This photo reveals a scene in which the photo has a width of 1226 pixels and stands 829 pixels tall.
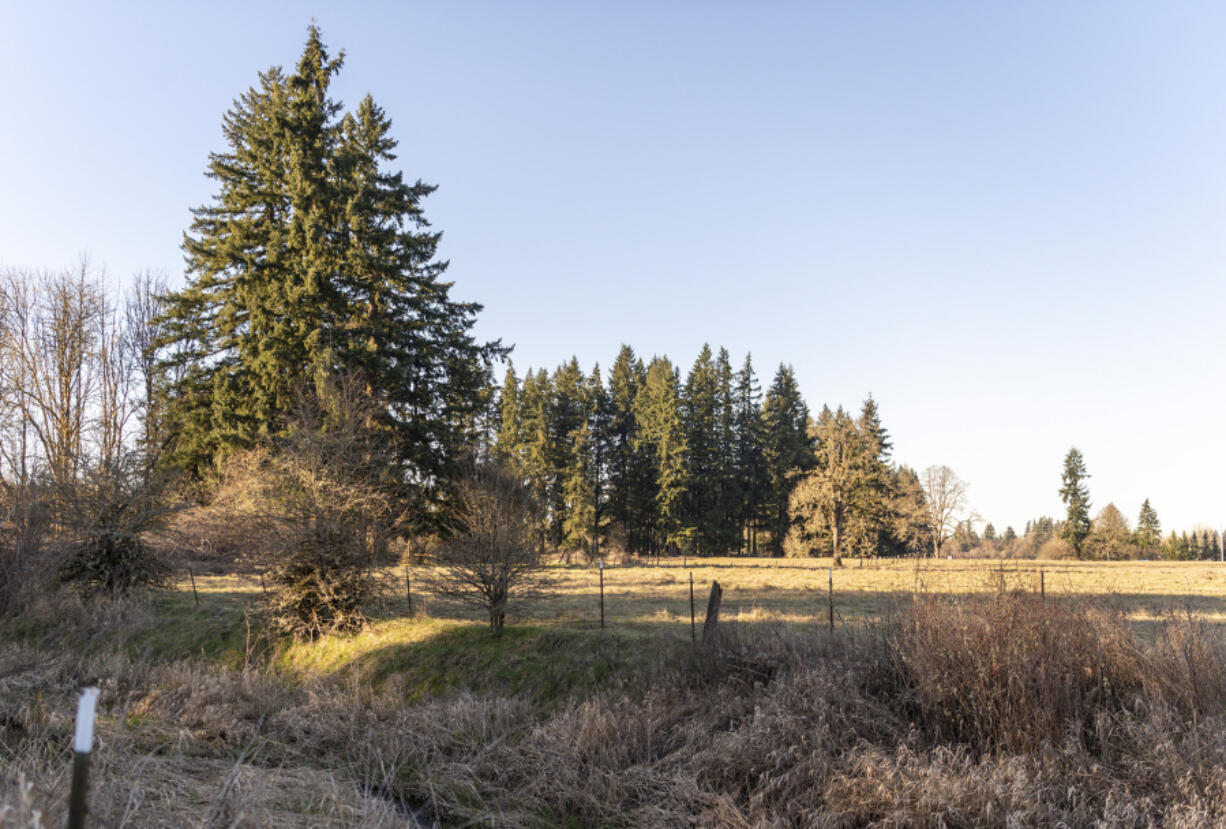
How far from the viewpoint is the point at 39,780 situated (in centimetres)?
456

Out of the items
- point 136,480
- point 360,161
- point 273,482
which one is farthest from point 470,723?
point 360,161

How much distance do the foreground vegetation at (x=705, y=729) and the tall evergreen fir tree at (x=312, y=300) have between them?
513 inches

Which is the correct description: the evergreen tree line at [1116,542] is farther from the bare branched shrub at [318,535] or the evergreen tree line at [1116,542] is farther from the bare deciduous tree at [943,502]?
the bare branched shrub at [318,535]

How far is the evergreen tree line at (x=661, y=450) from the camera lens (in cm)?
4912

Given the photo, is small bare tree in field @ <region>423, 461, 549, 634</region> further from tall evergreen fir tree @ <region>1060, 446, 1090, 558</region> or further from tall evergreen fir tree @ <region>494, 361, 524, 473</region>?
tall evergreen fir tree @ <region>1060, 446, 1090, 558</region>

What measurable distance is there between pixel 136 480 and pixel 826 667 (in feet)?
62.2

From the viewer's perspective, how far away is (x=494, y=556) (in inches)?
534

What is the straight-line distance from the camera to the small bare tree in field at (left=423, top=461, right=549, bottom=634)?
1356cm

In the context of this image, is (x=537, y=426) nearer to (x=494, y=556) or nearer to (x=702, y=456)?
(x=702, y=456)

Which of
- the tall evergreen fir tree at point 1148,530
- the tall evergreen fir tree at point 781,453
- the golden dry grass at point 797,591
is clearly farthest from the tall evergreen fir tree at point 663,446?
the tall evergreen fir tree at point 1148,530

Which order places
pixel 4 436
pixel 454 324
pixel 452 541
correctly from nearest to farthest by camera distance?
Result: 1. pixel 452 541
2. pixel 4 436
3. pixel 454 324

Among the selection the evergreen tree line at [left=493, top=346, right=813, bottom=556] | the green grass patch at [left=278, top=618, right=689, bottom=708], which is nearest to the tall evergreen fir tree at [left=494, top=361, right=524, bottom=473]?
the evergreen tree line at [left=493, top=346, right=813, bottom=556]

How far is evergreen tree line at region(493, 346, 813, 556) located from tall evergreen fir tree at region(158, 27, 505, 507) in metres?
20.0

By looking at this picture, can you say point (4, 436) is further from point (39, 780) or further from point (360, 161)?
point (39, 780)
